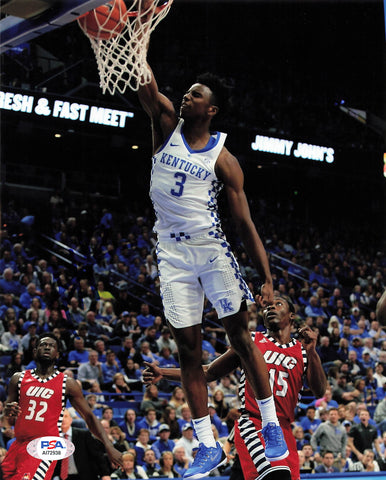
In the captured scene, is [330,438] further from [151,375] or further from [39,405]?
[151,375]

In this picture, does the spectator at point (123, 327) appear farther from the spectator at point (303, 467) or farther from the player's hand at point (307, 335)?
the player's hand at point (307, 335)

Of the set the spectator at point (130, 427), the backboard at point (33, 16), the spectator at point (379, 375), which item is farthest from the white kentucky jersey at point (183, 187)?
the spectator at point (379, 375)

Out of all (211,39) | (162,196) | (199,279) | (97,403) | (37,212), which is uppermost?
(211,39)

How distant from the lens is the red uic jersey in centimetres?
517

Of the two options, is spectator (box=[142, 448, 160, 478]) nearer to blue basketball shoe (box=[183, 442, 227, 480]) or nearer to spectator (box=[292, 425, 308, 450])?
spectator (box=[292, 425, 308, 450])

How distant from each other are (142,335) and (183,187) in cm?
831

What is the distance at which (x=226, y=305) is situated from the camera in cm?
420

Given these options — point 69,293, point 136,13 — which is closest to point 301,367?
point 136,13

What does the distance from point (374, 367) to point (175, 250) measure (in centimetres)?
1003

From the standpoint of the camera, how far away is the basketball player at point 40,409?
584 cm

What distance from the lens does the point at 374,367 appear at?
528 inches

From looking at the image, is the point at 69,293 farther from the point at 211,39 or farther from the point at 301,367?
the point at 211,39

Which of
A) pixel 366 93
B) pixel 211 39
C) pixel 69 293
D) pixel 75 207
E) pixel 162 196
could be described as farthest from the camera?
pixel 366 93

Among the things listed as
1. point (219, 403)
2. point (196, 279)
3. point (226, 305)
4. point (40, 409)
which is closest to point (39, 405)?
point (40, 409)
